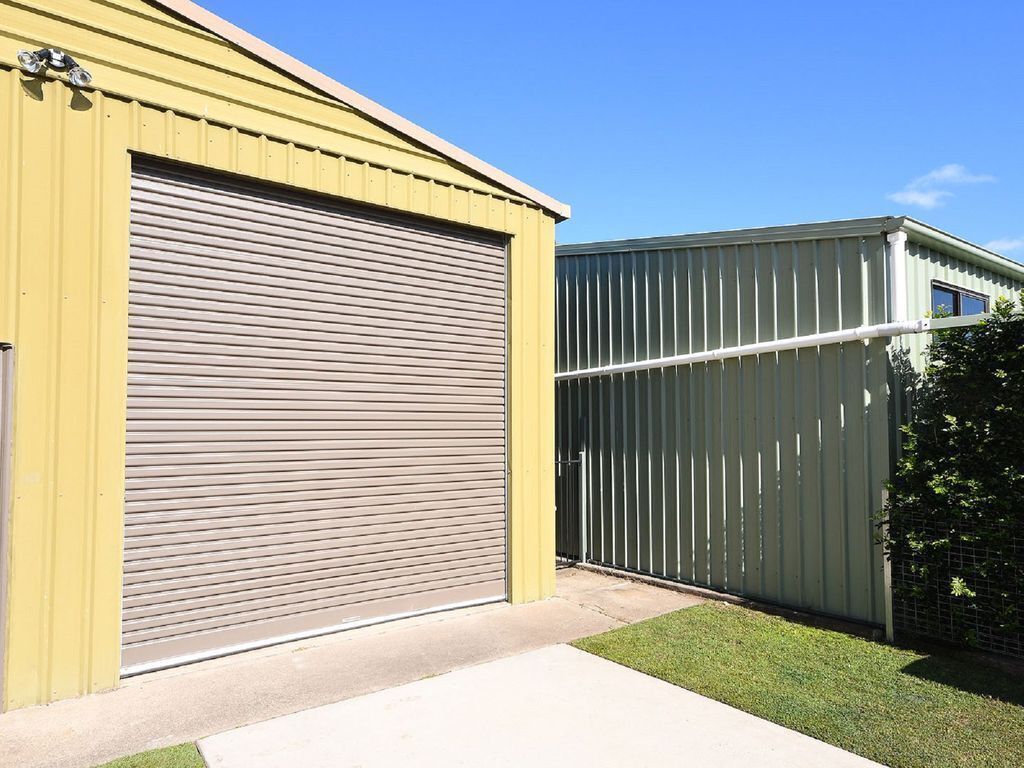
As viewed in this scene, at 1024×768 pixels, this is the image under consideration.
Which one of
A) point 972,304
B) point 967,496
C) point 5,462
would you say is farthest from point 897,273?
point 5,462

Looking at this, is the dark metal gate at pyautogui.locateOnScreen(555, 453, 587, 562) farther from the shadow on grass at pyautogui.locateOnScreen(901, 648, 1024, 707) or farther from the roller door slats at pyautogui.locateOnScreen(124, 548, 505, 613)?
the shadow on grass at pyautogui.locateOnScreen(901, 648, 1024, 707)

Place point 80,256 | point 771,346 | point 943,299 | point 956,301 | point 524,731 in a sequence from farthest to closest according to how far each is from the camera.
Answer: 1. point 956,301
2. point 943,299
3. point 771,346
4. point 80,256
5. point 524,731

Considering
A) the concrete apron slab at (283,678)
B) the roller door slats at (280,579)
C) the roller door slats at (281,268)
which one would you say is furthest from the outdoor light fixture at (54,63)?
the concrete apron slab at (283,678)

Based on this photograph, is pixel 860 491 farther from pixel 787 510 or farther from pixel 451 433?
pixel 451 433

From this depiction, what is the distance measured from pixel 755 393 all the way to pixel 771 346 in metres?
0.48

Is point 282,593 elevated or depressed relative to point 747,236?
depressed

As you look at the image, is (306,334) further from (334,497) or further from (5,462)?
(5,462)

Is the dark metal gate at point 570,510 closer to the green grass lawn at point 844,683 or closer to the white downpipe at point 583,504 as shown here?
the white downpipe at point 583,504

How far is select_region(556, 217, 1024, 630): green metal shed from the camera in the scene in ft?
17.9

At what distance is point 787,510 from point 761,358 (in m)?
1.41

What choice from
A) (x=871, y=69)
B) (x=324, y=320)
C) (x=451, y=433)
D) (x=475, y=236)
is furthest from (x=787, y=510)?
(x=871, y=69)

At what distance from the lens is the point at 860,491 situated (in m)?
5.46

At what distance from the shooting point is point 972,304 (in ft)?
23.1

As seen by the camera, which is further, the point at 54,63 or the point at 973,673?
the point at 973,673
